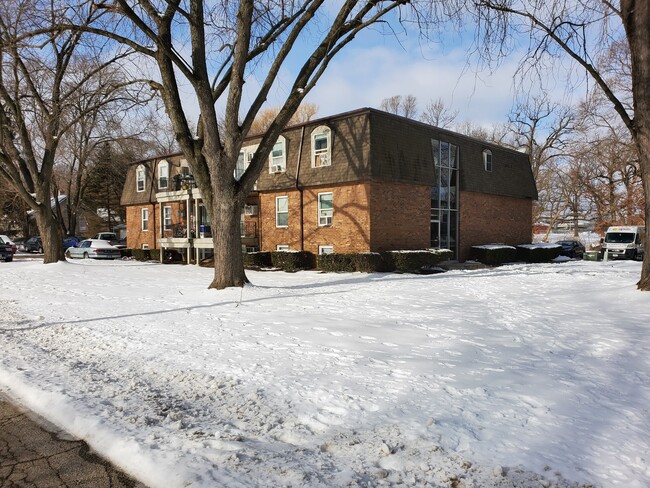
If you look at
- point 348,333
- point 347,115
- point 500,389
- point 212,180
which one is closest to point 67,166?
point 347,115

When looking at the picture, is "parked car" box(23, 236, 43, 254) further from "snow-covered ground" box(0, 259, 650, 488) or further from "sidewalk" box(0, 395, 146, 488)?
"sidewalk" box(0, 395, 146, 488)

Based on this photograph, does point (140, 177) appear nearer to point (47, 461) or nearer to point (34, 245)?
point (34, 245)

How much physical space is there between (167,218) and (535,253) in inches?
880

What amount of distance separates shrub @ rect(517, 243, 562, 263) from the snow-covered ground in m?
16.5

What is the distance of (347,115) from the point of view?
18.3 metres

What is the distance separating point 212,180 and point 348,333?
619cm

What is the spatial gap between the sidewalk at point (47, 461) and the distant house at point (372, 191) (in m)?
14.8

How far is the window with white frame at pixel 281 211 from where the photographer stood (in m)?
21.4

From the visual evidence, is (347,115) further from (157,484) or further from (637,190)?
(637,190)

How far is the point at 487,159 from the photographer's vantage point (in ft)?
81.8

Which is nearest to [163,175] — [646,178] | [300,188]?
[300,188]

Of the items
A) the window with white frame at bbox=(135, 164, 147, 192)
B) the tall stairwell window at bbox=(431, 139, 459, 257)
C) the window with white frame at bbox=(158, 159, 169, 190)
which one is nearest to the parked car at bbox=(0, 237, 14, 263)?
the window with white frame at bbox=(135, 164, 147, 192)

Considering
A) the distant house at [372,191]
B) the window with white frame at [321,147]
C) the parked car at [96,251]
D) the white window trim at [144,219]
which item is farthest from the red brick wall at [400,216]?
the parked car at [96,251]

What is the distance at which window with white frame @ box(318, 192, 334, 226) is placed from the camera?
1947 centimetres
